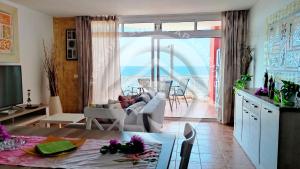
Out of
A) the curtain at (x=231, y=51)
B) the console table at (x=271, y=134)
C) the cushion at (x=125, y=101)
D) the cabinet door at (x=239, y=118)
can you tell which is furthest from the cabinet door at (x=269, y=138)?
the curtain at (x=231, y=51)

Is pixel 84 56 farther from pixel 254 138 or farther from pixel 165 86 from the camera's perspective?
pixel 254 138

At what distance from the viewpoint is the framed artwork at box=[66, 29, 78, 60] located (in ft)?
18.9

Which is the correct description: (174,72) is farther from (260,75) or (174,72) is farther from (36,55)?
(36,55)

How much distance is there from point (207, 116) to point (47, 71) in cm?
389

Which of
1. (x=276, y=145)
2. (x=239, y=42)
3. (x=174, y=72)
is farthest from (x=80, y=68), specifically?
(x=276, y=145)

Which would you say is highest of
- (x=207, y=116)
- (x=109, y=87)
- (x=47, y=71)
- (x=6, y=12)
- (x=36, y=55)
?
(x=6, y=12)

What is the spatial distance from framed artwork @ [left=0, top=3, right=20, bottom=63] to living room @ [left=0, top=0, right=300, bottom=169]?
0.06ft

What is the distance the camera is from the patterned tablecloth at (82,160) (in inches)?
49.4

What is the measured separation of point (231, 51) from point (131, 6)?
2301mm

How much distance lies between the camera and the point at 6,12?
13.4 feet

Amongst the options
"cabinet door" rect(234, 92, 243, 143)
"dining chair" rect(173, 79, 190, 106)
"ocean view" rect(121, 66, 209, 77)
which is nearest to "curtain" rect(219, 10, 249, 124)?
"ocean view" rect(121, 66, 209, 77)

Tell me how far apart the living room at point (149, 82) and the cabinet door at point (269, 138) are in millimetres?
11

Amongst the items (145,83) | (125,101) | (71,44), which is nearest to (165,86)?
(145,83)

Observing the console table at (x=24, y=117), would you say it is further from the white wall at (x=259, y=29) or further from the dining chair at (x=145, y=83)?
the white wall at (x=259, y=29)
